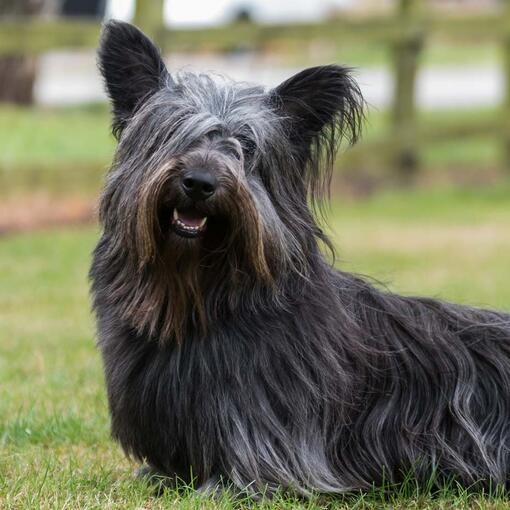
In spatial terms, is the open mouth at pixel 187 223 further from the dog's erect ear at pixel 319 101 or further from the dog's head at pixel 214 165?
the dog's erect ear at pixel 319 101

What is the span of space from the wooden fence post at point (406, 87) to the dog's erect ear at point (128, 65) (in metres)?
11.2

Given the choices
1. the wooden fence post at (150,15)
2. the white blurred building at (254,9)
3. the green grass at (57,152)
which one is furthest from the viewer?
the white blurred building at (254,9)

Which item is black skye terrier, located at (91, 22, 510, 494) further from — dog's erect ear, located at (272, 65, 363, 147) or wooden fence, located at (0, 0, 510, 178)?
wooden fence, located at (0, 0, 510, 178)

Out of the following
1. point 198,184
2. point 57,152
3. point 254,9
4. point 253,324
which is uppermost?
point 254,9

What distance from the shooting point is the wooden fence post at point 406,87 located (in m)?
15.8

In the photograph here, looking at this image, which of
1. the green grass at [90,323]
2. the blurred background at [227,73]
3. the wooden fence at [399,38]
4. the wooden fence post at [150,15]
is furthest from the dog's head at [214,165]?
the wooden fence post at [150,15]

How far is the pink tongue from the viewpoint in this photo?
4.52m

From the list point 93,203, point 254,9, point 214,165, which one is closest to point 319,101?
point 214,165

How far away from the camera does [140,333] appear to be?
4.78 metres

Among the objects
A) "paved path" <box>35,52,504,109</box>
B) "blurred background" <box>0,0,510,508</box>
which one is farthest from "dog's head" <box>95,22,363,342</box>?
"paved path" <box>35,52,504,109</box>

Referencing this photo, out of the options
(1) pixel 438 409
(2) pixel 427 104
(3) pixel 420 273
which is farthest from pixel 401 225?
(2) pixel 427 104

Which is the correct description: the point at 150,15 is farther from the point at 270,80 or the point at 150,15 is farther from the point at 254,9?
the point at 254,9

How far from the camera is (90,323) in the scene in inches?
356

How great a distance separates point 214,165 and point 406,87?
11.9 metres
